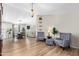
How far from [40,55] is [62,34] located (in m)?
0.55

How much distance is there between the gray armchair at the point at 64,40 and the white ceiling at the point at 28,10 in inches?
16.3

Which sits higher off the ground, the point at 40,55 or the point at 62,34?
the point at 62,34

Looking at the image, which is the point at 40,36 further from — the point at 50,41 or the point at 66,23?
the point at 66,23

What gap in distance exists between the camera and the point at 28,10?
2.21 meters

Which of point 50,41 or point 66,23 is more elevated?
point 66,23

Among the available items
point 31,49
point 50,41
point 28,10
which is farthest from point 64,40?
point 28,10

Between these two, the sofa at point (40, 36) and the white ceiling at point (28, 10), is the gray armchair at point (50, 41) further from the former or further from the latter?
the white ceiling at point (28, 10)

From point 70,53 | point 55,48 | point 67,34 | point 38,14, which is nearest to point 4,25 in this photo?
point 38,14

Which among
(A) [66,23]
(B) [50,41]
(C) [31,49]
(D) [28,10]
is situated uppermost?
(D) [28,10]

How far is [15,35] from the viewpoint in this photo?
7.34 feet

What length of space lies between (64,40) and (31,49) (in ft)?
2.03

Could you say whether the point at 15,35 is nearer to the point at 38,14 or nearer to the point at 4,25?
the point at 4,25

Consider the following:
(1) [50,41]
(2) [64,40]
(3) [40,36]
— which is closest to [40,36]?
(3) [40,36]

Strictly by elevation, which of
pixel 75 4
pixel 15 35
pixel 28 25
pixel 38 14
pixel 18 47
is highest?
pixel 75 4
